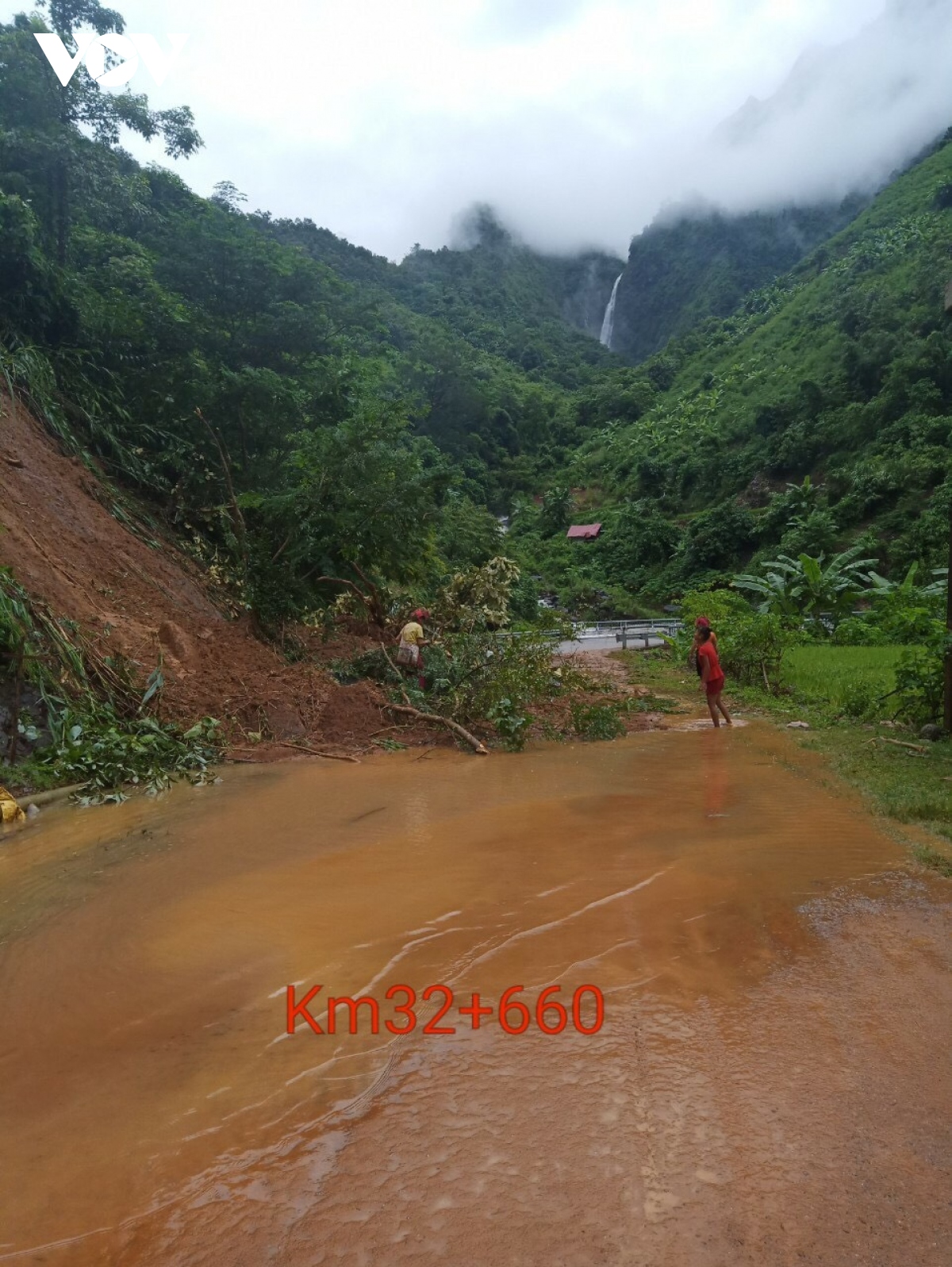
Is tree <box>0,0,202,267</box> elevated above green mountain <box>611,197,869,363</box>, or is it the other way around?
green mountain <box>611,197,869,363</box>

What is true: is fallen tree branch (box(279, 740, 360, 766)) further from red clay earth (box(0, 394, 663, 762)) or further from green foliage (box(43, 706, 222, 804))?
green foliage (box(43, 706, 222, 804))

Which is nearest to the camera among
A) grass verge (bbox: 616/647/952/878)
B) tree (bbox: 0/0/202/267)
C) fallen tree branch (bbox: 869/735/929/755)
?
grass verge (bbox: 616/647/952/878)

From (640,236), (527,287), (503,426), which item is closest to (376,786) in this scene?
(503,426)

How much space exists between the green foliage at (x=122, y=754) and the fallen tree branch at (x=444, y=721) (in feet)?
7.18

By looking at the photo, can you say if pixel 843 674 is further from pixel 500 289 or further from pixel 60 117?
pixel 500 289

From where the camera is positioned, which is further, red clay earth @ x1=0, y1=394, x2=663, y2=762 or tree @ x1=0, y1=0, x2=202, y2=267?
tree @ x1=0, y1=0, x2=202, y2=267

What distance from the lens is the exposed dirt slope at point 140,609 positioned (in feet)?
28.7

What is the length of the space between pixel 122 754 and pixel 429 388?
161 feet

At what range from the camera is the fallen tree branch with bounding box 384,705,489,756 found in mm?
8789

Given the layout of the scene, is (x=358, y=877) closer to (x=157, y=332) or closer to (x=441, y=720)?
(x=441, y=720)

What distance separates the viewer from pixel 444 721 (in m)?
9.16

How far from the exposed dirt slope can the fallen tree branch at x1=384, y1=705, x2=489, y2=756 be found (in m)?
0.28

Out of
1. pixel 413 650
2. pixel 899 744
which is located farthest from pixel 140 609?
pixel 899 744

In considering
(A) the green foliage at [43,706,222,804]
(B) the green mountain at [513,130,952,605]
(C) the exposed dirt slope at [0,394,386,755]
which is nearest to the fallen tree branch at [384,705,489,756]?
(C) the exposed dirt slope at [0,394,386,755]
